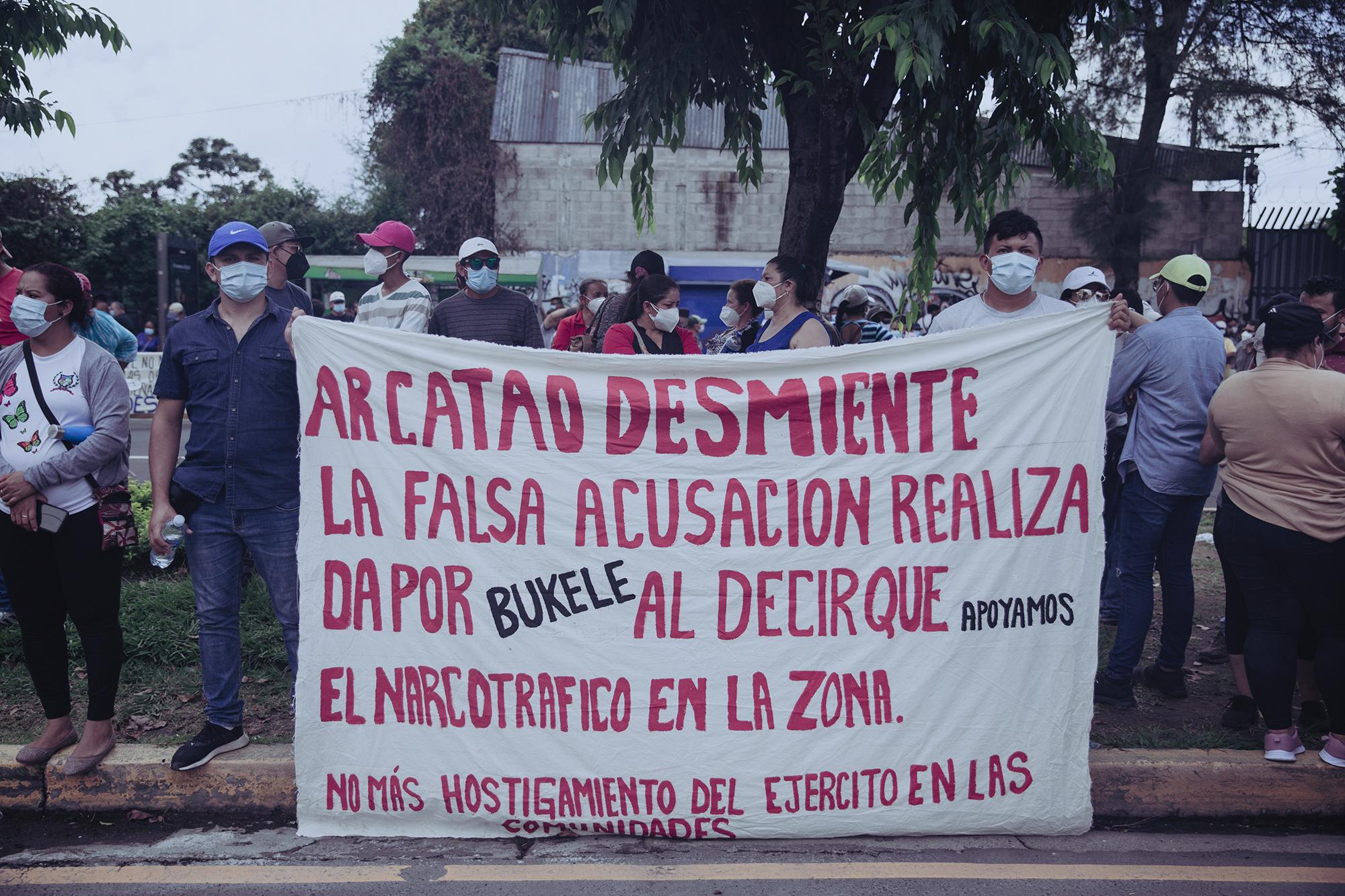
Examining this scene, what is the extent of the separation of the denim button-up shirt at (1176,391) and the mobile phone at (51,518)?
403 cm

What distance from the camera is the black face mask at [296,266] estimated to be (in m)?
5.69

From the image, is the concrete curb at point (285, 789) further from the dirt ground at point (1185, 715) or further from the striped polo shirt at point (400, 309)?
the striped polo shirt at point (400, 309)

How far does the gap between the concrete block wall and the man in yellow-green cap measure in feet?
64.8

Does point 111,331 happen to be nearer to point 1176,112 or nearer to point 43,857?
point 43,857

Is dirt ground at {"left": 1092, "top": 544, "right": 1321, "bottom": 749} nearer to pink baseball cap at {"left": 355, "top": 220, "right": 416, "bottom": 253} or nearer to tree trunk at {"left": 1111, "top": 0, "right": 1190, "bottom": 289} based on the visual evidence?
pink baseball cap at {"left": 355, "top": 220, "right": 416, "bottom": 253}

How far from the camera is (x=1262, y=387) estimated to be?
154 inches

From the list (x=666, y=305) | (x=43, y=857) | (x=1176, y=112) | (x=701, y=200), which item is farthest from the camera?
(x=701, y=200)

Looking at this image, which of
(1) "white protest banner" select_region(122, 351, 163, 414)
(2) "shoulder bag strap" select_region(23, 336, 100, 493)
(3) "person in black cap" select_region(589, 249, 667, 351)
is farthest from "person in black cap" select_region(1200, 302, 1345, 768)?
(1) "white protest banner" select_region(122, 351, 163, 414)

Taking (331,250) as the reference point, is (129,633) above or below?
below

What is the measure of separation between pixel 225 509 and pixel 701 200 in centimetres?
2112

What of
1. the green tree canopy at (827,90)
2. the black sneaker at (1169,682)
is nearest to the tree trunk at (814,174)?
the green tree canopy at (827,90)

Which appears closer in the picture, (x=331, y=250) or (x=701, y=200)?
(x=701, y=200)

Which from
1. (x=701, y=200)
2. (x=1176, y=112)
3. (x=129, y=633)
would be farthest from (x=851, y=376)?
(x=701, y=200)

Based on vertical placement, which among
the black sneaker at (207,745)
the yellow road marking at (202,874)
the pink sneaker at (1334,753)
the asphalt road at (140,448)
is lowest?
the asphalt road at (140,448)
